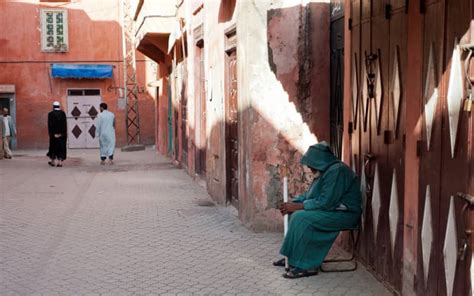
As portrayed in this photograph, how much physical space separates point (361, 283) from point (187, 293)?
1.57m

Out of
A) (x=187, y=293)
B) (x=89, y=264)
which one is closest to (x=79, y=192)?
(x=89, y=264)

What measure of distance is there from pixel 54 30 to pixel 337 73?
22.8 meters

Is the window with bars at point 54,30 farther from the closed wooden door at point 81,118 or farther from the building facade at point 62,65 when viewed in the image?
the closed wooden door at point 81,118

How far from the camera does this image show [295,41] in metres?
8.05

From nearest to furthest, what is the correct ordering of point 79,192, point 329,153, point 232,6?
point 329,153, point 232,6, point 79,192

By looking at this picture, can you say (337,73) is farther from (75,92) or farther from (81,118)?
(75,92)

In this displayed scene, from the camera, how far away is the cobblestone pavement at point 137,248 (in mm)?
5863

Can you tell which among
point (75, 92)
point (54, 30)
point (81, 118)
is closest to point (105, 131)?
point (81, 118)

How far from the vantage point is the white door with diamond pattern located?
2844 cm

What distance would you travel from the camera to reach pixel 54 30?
28156 mm

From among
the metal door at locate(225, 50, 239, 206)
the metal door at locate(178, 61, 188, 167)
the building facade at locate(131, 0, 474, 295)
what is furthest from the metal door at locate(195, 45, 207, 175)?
the metal door at locate(225, 50, 239, 206)

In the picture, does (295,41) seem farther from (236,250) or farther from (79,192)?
(79,192)

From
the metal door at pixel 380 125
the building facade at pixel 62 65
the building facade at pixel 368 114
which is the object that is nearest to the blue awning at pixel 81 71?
the building facade at pixel 62 65

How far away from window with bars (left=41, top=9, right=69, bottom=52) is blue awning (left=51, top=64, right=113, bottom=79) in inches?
36.8
